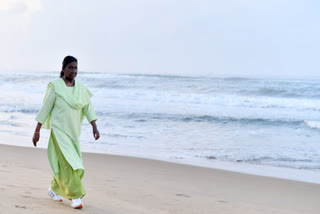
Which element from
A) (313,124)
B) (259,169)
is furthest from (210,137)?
(313,124)

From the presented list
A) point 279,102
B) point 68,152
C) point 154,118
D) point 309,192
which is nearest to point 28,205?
point 68,152

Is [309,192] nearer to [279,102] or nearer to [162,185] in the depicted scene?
[162,185]

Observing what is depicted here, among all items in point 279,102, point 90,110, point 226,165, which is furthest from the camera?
point 279,102

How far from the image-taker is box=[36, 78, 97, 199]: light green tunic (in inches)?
153

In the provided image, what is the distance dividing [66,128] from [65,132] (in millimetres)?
39

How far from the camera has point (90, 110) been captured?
4160mm

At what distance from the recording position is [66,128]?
3949mm

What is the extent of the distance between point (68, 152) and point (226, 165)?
A: 417 cm

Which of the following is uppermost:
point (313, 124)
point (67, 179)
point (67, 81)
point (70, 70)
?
point (70, 70)

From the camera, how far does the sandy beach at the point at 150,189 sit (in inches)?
164

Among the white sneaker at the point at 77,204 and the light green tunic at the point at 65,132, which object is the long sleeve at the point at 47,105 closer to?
the light green tunic at the point at 65,132

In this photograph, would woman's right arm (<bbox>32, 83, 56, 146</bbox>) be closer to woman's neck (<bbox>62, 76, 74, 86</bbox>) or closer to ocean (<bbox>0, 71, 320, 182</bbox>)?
woman's neck (<bbox>62, 76, 74, 86</bbox>)

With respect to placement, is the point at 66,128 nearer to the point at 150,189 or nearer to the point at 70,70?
the point at 70,70

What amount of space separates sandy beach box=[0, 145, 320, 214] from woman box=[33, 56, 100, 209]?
209mm
